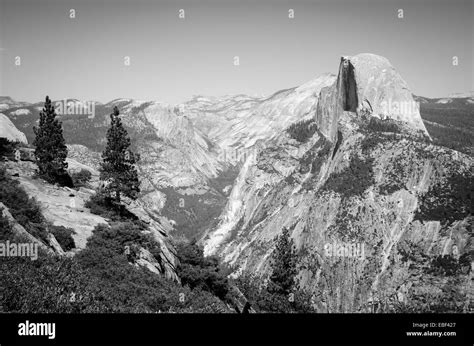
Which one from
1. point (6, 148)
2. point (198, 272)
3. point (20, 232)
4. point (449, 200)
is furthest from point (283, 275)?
point (449, 200)

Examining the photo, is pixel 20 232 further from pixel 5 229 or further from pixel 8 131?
pixel 8 131

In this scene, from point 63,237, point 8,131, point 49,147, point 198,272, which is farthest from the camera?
point 8,131

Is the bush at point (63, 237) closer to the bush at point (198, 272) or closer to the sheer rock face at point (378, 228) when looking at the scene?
the bush at point (198, 272)

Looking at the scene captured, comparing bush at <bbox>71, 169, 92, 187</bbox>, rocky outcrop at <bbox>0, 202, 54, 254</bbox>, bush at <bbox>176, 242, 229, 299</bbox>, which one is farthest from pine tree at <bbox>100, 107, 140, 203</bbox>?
rocky outcrop at <bbox>0, 202, 54, 254</bbox>

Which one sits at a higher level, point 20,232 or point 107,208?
point 20,232

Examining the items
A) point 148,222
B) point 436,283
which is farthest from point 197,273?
point 436,283

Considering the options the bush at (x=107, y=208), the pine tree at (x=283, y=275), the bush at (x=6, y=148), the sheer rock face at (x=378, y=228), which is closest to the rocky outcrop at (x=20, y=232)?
the bush at (x=107, y=208)
